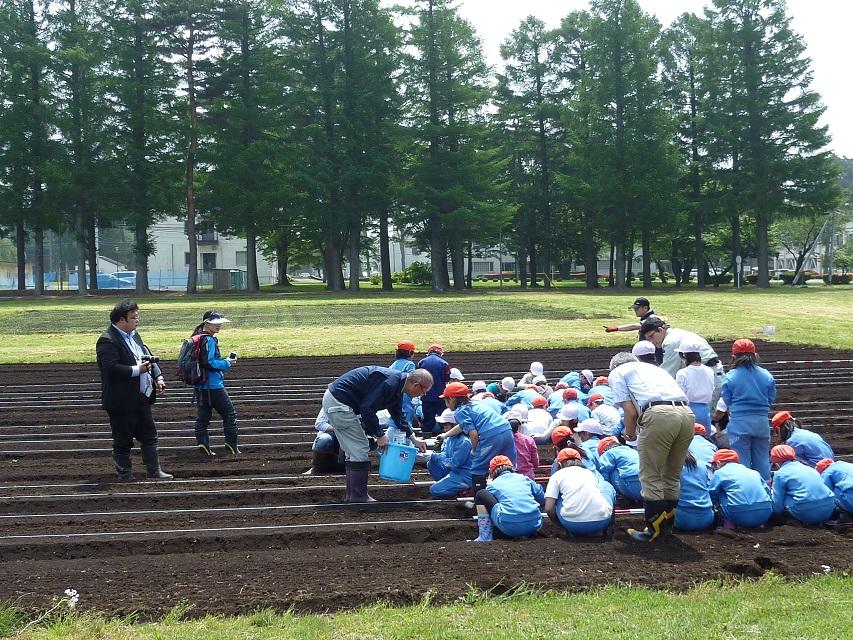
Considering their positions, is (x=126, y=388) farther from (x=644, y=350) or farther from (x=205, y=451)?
(x=644, y=350)

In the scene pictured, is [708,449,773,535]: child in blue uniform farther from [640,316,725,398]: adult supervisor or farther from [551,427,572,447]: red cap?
[640,316,725,398]: adult supervisor

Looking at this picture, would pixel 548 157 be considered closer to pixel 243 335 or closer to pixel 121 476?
pixel 243 335

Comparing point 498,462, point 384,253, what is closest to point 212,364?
point 498,462

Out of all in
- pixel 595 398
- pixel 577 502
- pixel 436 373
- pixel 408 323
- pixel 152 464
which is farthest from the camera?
pixel 408 323

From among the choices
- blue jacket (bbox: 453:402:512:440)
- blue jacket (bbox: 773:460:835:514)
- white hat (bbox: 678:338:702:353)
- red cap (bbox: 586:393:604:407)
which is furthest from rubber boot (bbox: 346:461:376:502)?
red cap (bbox: 586:393:604:407)

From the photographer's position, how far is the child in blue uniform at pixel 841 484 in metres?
7.73

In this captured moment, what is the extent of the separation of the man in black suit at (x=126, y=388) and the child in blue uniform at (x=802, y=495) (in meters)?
6.42

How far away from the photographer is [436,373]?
11812 mm

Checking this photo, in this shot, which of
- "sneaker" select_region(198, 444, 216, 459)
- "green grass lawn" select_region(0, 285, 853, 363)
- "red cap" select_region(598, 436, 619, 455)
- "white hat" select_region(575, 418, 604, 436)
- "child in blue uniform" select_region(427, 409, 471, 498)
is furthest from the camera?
"green grass lawn" select_region(0, 285, 853, 363)

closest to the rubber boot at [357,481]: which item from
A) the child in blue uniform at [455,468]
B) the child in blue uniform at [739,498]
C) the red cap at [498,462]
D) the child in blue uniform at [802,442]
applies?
the child in blue uniform at [455,468]

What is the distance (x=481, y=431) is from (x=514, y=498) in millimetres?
1164

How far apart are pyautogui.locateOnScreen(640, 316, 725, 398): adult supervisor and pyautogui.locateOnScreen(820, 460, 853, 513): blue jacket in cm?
199

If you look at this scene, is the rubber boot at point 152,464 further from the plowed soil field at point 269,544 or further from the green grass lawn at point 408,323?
the green grass lawn at point 408,323

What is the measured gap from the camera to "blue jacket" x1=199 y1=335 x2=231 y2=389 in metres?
10.6
